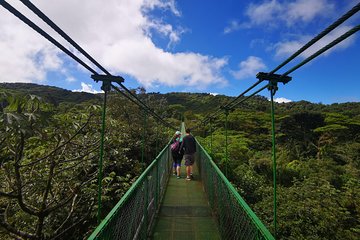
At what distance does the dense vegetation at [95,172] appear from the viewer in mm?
2480

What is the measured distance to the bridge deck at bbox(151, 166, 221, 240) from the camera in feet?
10.0

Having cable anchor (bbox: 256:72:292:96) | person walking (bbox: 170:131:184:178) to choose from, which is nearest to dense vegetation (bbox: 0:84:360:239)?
person walking (bbox: 170:131:184:178)

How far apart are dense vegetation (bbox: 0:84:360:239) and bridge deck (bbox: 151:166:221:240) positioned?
2.62ft

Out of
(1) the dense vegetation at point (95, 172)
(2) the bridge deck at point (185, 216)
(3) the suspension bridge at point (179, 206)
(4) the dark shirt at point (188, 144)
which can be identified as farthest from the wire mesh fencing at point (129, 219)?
(4) the dark shirt at point (188, 144)

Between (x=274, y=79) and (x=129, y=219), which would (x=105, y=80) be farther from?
(x=274, y=79)

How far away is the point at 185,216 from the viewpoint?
11.8 ft

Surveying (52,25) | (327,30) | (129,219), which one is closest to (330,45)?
(327,30)

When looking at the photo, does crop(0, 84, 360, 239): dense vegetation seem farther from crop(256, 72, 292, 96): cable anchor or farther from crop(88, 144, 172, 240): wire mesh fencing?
crop(256, 72, 292, 96): cable anchor

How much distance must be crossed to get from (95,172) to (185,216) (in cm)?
160

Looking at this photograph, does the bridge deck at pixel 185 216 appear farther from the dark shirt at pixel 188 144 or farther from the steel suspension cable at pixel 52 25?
the steel suspension cable at pixel 52 25

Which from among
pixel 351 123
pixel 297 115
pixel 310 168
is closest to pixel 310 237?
pixel 310 168

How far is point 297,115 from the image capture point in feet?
63.2

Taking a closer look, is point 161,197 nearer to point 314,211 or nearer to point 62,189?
point 62,189

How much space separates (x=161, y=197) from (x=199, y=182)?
4.25 ft
